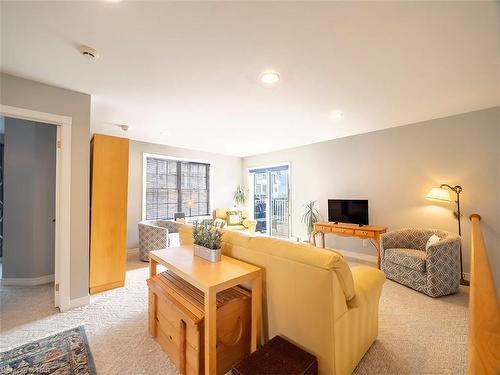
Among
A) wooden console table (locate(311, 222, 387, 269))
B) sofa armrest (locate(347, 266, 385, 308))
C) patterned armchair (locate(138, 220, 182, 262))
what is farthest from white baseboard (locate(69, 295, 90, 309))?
wooden console table (locate(311, 222, 387, 269))

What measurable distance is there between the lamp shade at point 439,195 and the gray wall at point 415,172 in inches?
11.7

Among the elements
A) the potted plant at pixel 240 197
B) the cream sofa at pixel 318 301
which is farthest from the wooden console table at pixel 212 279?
the potted plant at pixel 240 197

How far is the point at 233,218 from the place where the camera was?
5.77 m

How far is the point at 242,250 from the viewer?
76.2 inches

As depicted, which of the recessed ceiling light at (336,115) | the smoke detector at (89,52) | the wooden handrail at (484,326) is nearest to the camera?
the wooden handrail at (484,326)

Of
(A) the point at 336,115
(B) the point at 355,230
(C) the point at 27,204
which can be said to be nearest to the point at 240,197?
(B) the point at 355,230

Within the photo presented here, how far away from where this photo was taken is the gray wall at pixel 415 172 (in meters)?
3.11

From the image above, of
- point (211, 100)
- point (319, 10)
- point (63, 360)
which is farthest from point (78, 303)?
point (319, 10)

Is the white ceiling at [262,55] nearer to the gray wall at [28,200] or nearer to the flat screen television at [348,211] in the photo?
the gray wall at [28,200]

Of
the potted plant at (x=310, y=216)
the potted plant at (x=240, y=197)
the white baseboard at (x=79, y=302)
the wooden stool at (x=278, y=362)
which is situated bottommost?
the white baseboard at (x=79, y=302)

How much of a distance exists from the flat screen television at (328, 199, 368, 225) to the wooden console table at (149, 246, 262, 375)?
305 centimetres

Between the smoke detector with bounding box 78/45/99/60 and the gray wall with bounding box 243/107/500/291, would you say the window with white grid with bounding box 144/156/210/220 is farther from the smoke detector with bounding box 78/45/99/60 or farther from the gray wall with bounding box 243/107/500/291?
the smoke detector with bounding box 78/45/99/60

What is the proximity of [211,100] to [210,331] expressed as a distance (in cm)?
248

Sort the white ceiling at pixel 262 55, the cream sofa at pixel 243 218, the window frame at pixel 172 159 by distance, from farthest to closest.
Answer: the cream sofa at pixel 243 218 < the window frame at pixel 172 159 < the white ceiling at pixel 262 55
